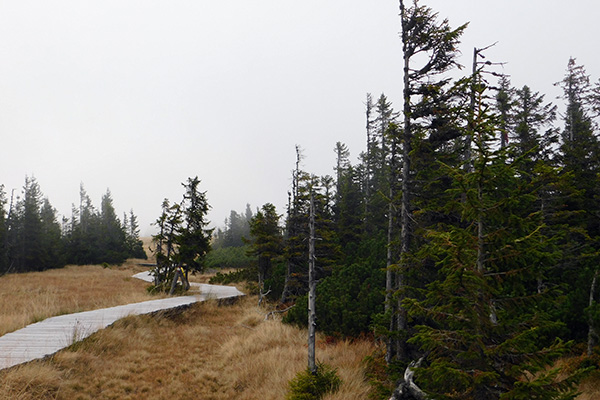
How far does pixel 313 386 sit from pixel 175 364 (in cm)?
468

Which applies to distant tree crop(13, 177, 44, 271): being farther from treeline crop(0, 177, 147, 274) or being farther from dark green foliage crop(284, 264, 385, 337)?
dark green foliage crop(284, 264, 385, 337)

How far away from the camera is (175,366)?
883 cm

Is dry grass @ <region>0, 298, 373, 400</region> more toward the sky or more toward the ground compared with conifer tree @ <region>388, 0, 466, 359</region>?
more toward the ground

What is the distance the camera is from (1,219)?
37781 millimetres

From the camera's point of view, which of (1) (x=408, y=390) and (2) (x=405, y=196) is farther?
(2) (x=405, y=196)

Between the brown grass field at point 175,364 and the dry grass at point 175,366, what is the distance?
1 cm

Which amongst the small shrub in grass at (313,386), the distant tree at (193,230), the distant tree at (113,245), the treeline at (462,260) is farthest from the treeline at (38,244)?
the small shrub in grass at (313,386)

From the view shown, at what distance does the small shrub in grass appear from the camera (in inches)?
243

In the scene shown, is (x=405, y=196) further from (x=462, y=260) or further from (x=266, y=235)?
(x=266, y=235)

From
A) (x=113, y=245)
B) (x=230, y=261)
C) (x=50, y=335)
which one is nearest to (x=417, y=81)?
(x=50, y=335)

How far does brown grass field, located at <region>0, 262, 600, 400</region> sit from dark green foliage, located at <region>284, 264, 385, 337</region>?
0.60 meters

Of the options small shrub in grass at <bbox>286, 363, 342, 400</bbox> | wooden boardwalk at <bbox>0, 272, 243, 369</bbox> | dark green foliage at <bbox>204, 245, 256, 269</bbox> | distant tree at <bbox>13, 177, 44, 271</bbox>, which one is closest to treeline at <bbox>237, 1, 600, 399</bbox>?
small shrub in grass at <bbox>286, 363, 342, 400</bbox>

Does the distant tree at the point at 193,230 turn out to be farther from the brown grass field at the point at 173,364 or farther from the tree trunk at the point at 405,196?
the tree trunk at the point at 405,196

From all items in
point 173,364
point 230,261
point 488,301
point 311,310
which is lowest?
point 230,261
